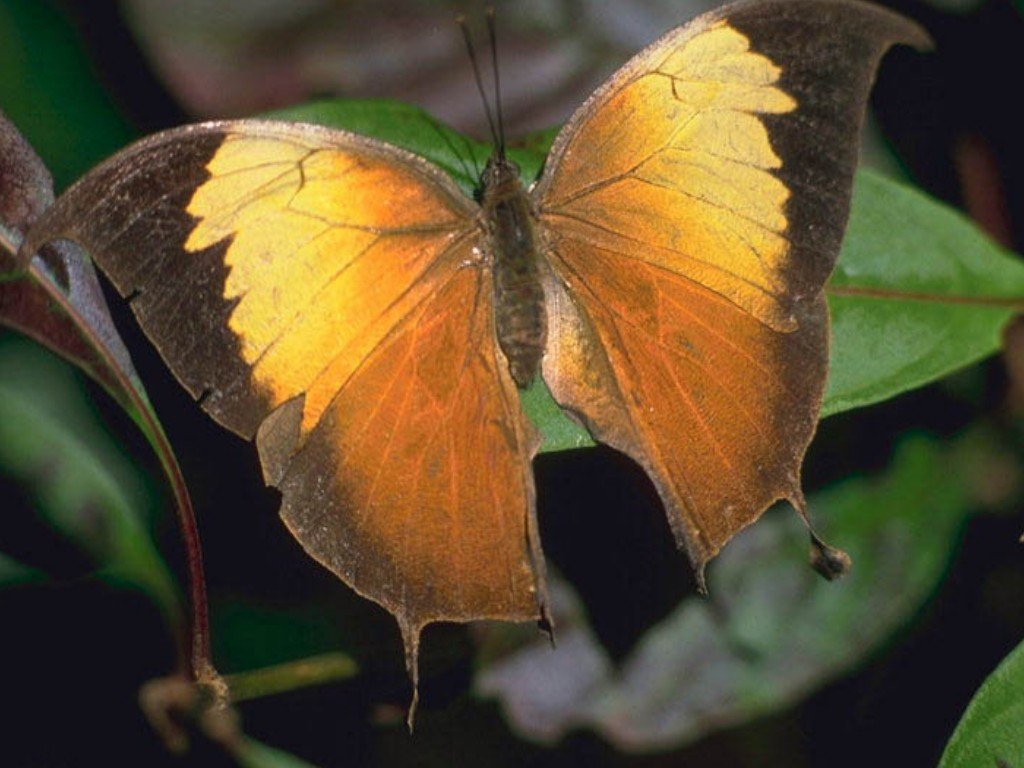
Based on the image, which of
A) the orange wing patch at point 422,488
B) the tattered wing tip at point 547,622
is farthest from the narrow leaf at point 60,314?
the tattered wing tip at point 547,622

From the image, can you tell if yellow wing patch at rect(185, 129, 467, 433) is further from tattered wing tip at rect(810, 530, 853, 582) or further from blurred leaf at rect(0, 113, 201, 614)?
tattered wing tip at rect(810, 530, 853, 582)

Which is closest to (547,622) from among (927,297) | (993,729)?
(993,729)

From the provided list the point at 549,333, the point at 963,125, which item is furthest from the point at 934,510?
the point at 549,333

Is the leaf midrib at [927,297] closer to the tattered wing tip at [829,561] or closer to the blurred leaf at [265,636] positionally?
the tattered wing tip at [829,561]

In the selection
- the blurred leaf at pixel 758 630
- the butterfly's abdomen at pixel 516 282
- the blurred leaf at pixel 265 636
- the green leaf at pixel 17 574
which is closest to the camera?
the butterfly's abdomen at pixel 516 282

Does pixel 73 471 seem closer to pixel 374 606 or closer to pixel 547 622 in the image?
pixel 374 606

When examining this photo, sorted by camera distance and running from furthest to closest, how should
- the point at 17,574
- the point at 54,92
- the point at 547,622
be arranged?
the point at 54,92
the point at 17,574
the point at 547,622
